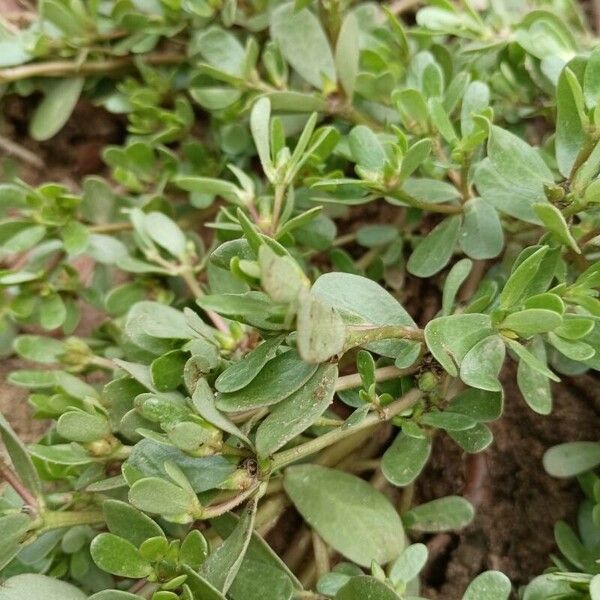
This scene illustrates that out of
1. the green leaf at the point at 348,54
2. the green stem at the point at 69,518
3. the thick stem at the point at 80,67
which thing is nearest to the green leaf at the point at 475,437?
the green stem at the point at 69,518

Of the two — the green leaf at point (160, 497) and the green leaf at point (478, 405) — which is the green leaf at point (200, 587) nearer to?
the green leaf at point (160, 497)

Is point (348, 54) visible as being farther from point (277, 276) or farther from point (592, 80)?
point (277, 276)

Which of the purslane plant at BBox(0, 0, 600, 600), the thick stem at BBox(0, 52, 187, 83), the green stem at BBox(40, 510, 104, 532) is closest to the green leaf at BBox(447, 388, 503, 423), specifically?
the purslane plant at BBox(0, 0, 600, 600)

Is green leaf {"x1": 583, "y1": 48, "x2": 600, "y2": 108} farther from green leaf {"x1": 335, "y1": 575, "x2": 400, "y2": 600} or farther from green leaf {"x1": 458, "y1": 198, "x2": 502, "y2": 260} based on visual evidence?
green leaf {"x1": 335, "y1": 575, "x2": 400, "y2": 600}

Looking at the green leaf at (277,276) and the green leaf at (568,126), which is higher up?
the green leaf at (277,276)

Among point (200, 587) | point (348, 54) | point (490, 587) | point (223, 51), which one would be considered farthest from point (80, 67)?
point (490, 587)
